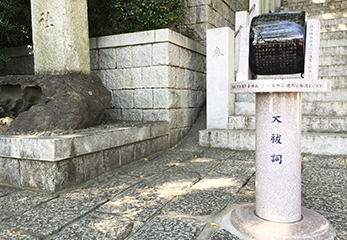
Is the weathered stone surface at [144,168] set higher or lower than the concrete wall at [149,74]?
lower

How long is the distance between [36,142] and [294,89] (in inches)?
100

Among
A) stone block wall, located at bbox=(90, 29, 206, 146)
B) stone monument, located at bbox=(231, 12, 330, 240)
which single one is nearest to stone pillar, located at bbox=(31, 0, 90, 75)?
stone block wall, located at bbox=(90, 29, 206, 146)

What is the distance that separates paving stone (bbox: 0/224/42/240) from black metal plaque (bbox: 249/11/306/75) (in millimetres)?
2172

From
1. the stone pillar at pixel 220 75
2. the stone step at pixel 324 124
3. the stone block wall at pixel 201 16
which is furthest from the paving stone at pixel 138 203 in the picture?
the stone block wall at pixel 201 16

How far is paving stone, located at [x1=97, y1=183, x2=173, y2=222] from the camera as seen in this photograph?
7.90 ft

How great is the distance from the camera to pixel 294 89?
1.87 meters

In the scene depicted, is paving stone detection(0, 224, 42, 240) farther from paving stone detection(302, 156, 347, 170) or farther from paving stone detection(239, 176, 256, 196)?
paving stone detection(302, 156, 347, 170)

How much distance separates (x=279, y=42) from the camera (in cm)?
194

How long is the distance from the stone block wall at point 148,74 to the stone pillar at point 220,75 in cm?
55

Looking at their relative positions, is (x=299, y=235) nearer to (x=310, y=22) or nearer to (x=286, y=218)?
(x=286, y=218)

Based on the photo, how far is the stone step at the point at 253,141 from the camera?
4059mm

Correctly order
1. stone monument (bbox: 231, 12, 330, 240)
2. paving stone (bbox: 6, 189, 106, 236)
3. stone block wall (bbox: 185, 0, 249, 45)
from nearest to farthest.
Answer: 1. stone monument (bbox: 231, 12, 330, 240)
2. paving stone (bbox: 6, 189, 106, 236)
3. stone block wall (bbox: 185, 0, 249, 45)

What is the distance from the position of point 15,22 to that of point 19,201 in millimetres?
4090

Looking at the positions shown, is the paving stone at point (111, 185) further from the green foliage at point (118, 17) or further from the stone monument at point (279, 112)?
the green foliage at point (118, 17)
